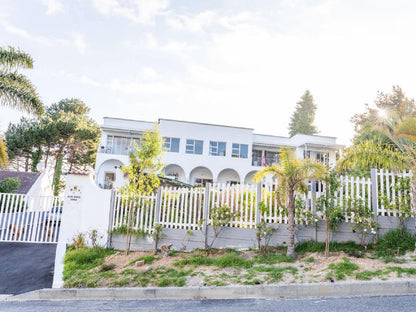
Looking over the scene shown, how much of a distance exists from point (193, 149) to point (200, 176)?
2.61 metres

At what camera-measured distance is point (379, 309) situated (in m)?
3.92

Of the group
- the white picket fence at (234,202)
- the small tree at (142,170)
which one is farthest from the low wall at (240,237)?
the small tree at (142,170)

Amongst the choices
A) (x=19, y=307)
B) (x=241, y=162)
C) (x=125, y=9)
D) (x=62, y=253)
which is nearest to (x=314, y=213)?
(x=19, y=307)

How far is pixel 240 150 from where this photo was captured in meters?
24.0

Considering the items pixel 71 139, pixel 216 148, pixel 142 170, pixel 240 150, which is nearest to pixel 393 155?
pixel 142 170

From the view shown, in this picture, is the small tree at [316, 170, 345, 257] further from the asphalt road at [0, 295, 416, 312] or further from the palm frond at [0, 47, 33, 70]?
the palm frond at [0, 47, 33, 70]

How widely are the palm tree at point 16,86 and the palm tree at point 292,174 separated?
983 cm

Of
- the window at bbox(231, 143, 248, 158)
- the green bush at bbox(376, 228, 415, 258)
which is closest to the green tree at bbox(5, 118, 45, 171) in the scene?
the window at bbox(231, 143, 248, 158)

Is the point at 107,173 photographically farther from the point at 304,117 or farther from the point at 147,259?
the point at 304,117

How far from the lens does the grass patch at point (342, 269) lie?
16.7 ft

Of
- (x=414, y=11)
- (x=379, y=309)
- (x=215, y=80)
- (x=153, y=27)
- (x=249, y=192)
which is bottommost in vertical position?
(x=379, y=309)

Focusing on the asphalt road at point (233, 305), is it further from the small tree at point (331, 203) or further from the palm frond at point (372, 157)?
the palm frond at point (372, 157)

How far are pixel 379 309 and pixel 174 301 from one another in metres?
3.30

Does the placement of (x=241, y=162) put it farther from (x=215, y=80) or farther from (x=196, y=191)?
(x=196, y=191)
